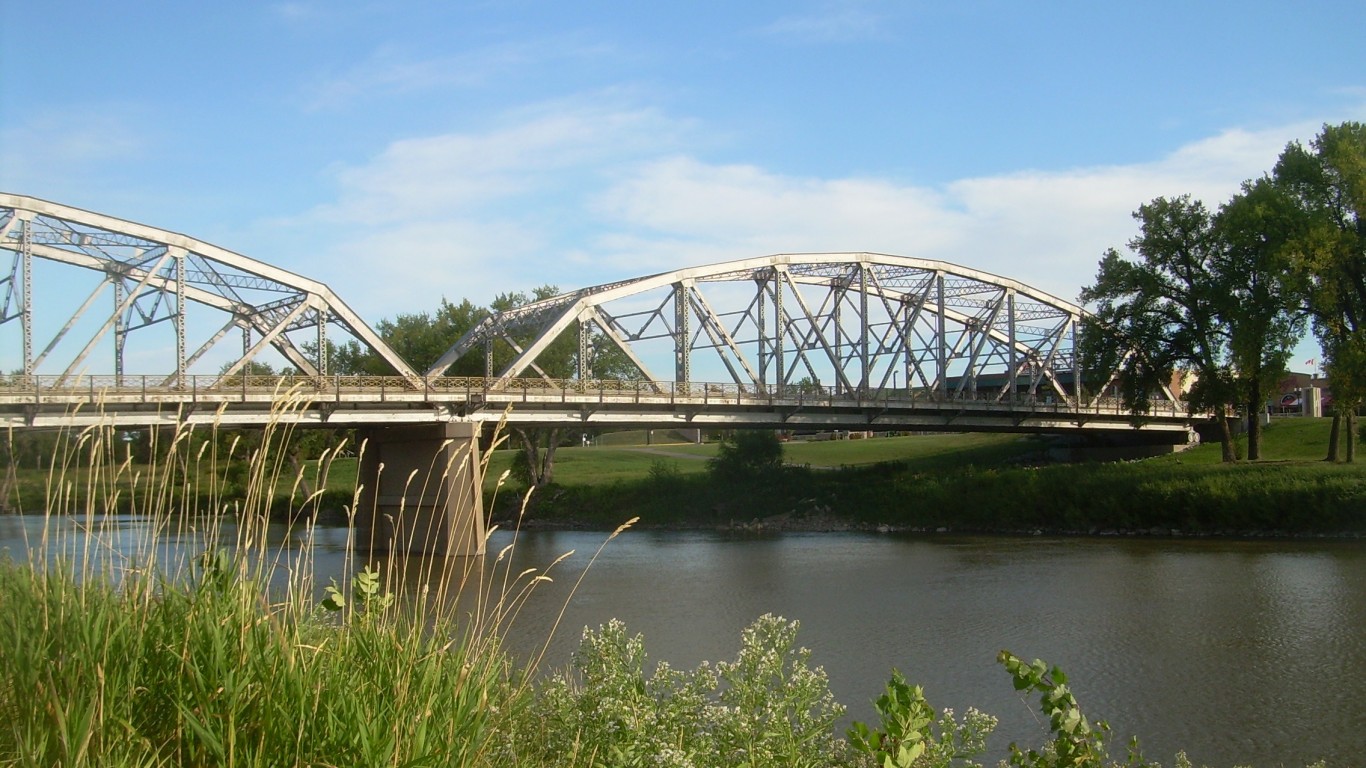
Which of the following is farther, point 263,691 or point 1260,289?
point 1260,289

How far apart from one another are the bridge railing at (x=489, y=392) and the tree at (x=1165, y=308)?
8.11 meters

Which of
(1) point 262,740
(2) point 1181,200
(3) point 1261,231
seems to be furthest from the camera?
(2) point 1181,200

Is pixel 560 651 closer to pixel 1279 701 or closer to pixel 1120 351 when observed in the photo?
pixel 1279 701

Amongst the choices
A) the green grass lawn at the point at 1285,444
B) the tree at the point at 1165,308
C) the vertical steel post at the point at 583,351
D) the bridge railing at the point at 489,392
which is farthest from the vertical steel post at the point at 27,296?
the green grass lawn at the point at 1285,444

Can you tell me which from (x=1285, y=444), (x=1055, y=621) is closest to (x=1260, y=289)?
(x=1285, y=444)

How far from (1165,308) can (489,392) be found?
2971 cm

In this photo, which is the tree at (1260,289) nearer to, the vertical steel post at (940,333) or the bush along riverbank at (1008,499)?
the bush along riverbank at (1008,499)

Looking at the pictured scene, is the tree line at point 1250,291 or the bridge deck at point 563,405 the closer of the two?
the bridge deck at point 563,405

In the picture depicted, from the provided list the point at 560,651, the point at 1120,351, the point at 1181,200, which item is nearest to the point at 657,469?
the point at 1120,351

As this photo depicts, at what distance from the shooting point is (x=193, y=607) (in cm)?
504

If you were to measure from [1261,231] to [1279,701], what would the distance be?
114 ft

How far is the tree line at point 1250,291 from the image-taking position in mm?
41219

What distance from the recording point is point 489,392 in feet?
137

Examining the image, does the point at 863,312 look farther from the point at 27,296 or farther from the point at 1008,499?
the point at 27,296
